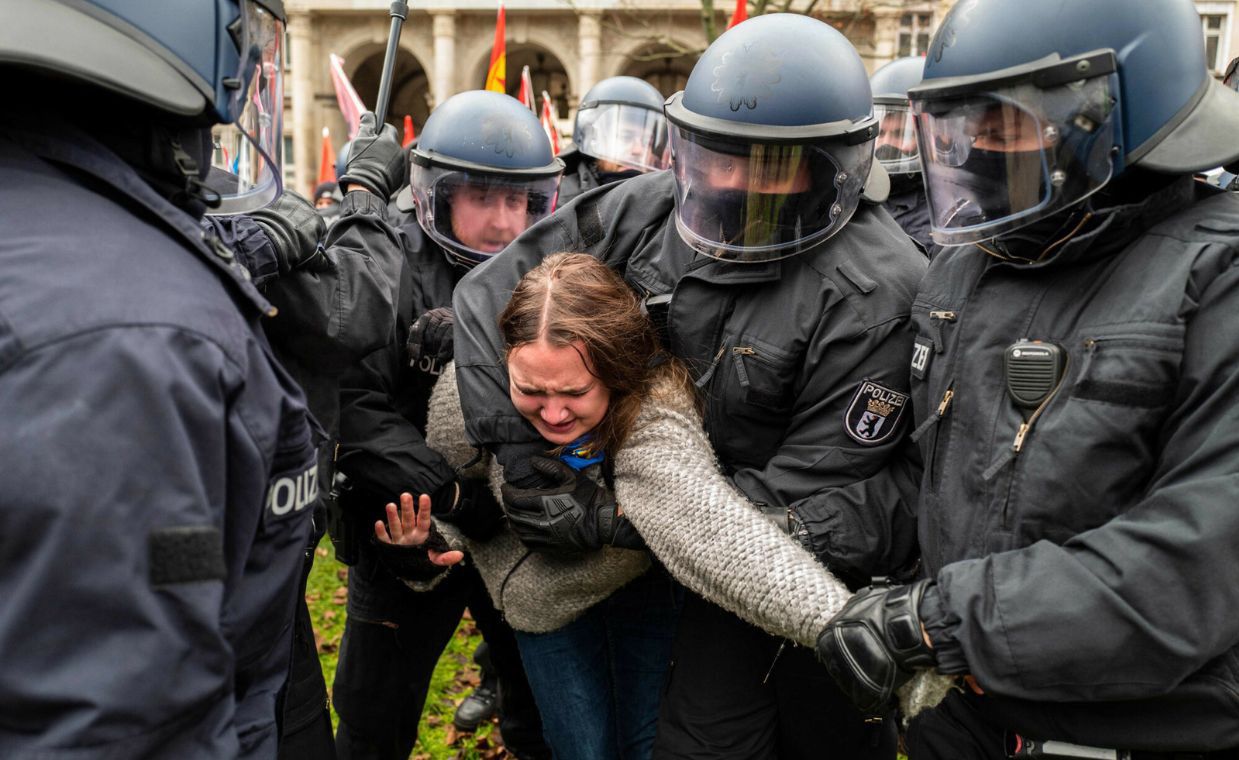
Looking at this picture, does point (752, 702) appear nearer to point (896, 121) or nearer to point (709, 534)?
point (709, 534)

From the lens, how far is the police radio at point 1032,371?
175cm

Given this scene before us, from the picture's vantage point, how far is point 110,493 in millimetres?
1090

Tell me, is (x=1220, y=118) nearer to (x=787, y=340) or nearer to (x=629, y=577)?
(x=787, y=340)

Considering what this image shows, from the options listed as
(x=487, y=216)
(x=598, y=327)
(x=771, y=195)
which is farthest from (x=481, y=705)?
(x=771, y=195)

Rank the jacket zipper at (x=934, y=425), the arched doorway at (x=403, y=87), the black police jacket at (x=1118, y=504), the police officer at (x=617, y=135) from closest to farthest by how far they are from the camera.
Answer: the black police jacket at (x=1118, y=504) → the jacket zipper at (x=934, y=425) → the police officer at (x=617, y=135) → the arched doorway at (x=403, y=87)

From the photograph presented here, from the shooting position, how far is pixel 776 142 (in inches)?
93.5

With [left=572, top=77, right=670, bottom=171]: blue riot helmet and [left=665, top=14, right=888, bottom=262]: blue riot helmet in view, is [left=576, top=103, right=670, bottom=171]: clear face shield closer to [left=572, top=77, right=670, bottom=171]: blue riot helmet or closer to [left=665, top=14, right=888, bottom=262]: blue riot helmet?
[left=572, top=77, right=670, bottom=171]: blue riot helmet

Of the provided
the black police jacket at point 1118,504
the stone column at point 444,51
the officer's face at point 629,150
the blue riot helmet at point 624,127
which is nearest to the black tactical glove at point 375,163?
the black police jacket at point 1118,504

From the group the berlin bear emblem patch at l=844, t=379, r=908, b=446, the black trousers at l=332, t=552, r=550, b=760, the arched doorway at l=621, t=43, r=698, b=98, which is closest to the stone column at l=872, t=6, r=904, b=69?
the arched doorway at l=621, t=43, r=698, b=98

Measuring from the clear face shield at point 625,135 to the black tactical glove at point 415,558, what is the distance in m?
3.30

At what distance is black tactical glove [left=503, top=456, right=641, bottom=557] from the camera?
2.42m

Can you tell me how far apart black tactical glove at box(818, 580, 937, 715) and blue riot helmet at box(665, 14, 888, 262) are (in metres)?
0.94

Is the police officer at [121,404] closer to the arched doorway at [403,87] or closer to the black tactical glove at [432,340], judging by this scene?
the black tactical glove at [432,340]

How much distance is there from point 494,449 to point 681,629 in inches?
26.3
